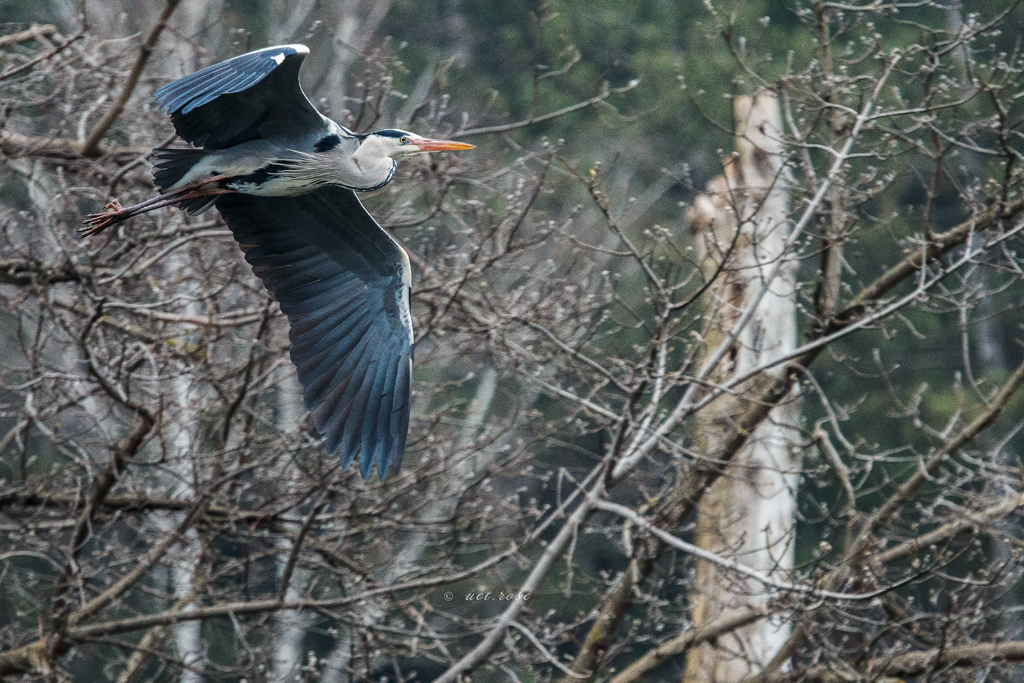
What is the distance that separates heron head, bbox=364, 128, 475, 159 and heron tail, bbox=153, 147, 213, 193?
742 millimetres

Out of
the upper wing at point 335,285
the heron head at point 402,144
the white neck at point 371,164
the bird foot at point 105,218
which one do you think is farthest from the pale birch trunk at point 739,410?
the bird foot at point 105,218

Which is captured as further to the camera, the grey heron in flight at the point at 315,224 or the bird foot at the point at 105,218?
the grey heron in flight at the point at 315,224

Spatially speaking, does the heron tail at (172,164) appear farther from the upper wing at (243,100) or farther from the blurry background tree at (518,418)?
the blurry background tree at (518,418)

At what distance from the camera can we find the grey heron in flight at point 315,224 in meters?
4.98

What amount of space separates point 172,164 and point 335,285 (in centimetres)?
91

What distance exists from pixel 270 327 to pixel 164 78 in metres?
1.74

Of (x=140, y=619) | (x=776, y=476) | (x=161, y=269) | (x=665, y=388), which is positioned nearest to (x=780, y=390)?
(x=665, y=388)

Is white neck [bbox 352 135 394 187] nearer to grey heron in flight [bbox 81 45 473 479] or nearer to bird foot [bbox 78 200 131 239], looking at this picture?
grey heron in flight [bbox 81 45 473 479]

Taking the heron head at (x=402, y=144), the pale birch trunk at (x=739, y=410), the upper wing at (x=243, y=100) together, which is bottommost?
the pale birch trunk at (x=739, y=410)

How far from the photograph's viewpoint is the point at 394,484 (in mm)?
6211

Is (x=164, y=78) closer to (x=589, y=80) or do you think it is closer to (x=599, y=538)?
(x=589, y=80)

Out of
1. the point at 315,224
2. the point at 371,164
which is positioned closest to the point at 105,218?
the point at 315,224

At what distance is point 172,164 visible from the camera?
5.16m

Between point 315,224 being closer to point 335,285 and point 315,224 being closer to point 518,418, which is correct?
point 335,285
